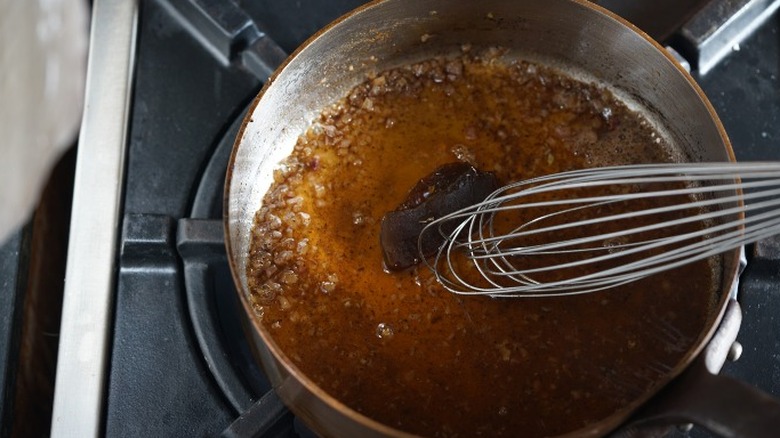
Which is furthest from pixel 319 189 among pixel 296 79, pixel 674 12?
pixel 674 12

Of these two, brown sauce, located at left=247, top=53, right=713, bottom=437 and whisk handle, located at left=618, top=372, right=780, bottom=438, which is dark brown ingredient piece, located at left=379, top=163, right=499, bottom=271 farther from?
whisk handle, located at left=618, top=372, right=780, bottom=438

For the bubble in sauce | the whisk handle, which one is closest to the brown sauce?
the bubble in sauce

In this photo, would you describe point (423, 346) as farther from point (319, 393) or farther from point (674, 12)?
point (674, 12)

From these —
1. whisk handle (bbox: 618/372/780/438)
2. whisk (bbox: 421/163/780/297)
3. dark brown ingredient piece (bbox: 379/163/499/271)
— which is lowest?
whisk handle (bbox: 618/372/780/438)

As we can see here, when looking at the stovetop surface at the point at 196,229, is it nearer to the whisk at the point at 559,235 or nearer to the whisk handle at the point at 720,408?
the whisk at the point at 559,235

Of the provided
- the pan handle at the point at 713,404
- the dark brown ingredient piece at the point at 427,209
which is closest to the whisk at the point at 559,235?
the dark brown ingredient piece at the point at 427,209

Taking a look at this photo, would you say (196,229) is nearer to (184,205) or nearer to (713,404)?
(184,205)
